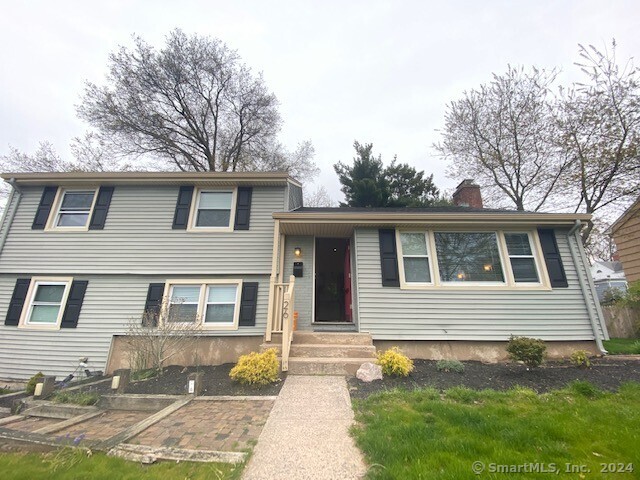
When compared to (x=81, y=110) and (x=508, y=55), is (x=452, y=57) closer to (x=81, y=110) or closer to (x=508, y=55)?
(x=508, y=55)

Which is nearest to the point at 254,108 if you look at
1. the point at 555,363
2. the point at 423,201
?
the point at 423,201

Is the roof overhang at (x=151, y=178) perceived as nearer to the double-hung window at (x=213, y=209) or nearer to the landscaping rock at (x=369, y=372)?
the double-hung window at (x=213, y=209)

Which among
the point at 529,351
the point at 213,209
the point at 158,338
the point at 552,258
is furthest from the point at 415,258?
→ the point at 158,338

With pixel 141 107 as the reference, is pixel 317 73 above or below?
above

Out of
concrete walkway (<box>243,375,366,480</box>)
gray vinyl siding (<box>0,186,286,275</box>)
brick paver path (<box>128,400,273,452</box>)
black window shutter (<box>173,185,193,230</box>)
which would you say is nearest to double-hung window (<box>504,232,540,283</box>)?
concrete walkway (<box>243,375,366,480</box>)

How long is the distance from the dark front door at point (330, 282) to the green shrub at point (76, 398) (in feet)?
18.2

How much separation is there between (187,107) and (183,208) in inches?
379

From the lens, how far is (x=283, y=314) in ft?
16.3

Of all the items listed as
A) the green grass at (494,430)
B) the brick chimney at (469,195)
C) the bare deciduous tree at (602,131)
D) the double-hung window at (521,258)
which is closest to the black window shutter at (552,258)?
the double-hung window at (521,258)

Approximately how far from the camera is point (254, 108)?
14672mm

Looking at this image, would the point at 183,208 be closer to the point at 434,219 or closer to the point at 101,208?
the point at 101,208

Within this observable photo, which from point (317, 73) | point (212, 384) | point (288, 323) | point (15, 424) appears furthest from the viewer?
point (317, 73)

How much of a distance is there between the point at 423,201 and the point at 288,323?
1353cm

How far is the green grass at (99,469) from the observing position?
2.01m
